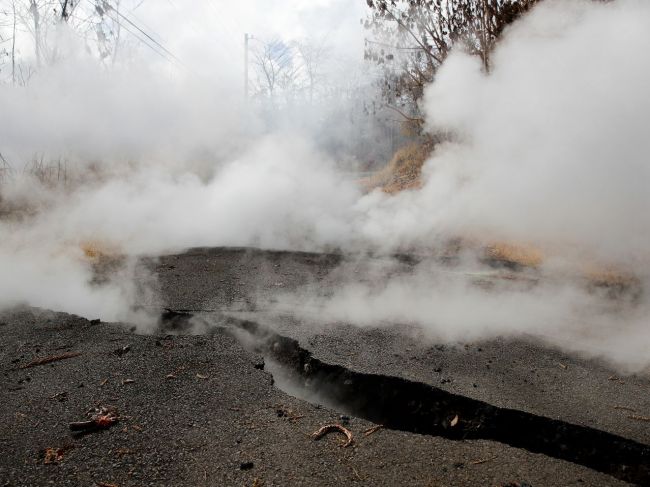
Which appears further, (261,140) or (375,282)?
(261,140)

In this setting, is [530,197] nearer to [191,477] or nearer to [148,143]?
[191,477]

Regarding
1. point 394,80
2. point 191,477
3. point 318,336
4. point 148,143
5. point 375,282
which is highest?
point 394,80

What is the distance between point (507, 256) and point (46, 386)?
19.7 ft

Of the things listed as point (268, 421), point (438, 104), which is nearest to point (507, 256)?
point (438, 104)

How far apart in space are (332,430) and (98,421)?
131 centimetres

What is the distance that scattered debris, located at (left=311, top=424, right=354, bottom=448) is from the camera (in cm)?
247

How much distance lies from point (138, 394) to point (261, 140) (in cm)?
788

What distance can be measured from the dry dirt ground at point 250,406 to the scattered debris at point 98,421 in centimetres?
4

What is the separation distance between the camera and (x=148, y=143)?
10812mm

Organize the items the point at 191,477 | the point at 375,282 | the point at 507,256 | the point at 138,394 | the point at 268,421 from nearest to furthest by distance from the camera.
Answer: the point at 191,477, the point at 268,421, the point at 138,394, the point at 375,282, the point at 507,256

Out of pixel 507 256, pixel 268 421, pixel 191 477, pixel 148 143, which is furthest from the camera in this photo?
pixel 148 143

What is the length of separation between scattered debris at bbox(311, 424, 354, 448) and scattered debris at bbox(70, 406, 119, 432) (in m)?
1.15

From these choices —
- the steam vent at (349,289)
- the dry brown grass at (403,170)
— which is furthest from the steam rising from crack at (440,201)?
the dry brown grass at (403,170)

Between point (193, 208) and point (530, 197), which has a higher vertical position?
point (530, 197)
